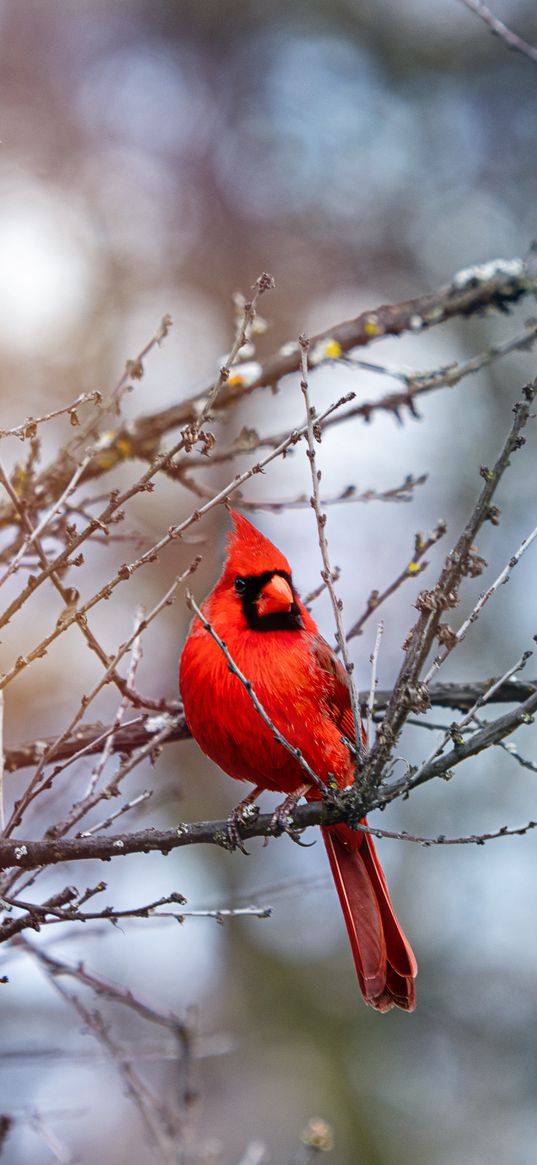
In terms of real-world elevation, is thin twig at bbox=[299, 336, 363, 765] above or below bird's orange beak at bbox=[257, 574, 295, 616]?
below

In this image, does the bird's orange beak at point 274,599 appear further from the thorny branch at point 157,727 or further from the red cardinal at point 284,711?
the thorny branch at point 157,727

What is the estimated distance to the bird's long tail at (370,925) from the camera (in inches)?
115

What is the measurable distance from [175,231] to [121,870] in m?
4.91

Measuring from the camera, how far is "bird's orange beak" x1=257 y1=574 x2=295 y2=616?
3.12 metres

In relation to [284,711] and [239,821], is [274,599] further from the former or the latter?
[239,821]

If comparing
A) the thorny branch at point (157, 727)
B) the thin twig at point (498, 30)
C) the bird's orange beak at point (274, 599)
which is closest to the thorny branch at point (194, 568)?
the thorny branch at point (157, 727)

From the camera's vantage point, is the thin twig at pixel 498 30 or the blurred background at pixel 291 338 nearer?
the thin twig at pixel 498 30

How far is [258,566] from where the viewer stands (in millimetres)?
3188

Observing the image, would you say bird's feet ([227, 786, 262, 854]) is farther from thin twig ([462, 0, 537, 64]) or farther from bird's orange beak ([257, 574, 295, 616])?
thin twig ([462, 0, 537, 64])

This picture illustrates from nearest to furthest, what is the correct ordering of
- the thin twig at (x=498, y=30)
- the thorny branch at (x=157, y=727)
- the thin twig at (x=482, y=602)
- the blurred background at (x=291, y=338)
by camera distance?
the thin twig at (x=482, y=602)
the thin twig at (x=498, y=30)
the thorny branch at (x=157, y=727)
the blurred background at (x=291, y=338)

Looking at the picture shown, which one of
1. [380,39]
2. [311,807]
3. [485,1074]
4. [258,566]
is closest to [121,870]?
[485,1074]

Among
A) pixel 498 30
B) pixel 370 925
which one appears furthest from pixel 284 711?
pixel 498 30

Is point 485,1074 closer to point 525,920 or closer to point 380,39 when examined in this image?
point 525,920

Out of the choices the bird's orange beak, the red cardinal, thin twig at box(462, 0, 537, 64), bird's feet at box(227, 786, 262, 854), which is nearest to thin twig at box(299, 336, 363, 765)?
bird's feet at box(227, 786, 262, 854)
